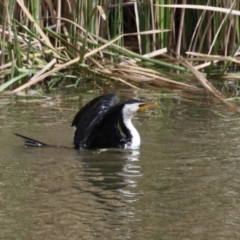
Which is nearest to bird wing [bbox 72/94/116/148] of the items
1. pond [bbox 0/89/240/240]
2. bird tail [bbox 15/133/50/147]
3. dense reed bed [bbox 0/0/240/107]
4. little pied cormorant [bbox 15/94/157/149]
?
little pied cormorant [bbox 15/94/157/149]

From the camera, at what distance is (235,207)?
444 centimetres

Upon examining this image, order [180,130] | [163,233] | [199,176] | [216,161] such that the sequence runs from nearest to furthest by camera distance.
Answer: [163,233] < [199,176] < [216,161] < [180,130]

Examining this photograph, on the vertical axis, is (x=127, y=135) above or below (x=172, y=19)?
below

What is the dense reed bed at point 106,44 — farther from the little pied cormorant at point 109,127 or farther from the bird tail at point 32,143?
the bird tail at point 32,143

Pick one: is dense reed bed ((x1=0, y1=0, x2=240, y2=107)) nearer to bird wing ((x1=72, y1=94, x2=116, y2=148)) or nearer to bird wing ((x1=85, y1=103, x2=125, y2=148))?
bird wing ((x1=72, y1=94, x2=116, y2=148))

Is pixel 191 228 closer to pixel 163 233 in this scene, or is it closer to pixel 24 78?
pixel 163 233

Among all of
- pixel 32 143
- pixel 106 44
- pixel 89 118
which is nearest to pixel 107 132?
pixel 89 118

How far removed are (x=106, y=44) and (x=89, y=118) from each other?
2056 mm

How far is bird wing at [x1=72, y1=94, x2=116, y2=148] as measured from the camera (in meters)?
5.94

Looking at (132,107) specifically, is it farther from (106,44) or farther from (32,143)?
(106,44)

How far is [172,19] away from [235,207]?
4.95 m

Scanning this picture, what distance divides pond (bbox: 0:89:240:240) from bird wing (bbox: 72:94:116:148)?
12 centimetres

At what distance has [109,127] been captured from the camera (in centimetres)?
598

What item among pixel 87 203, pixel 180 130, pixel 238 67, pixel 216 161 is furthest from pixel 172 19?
pixel 87 203
